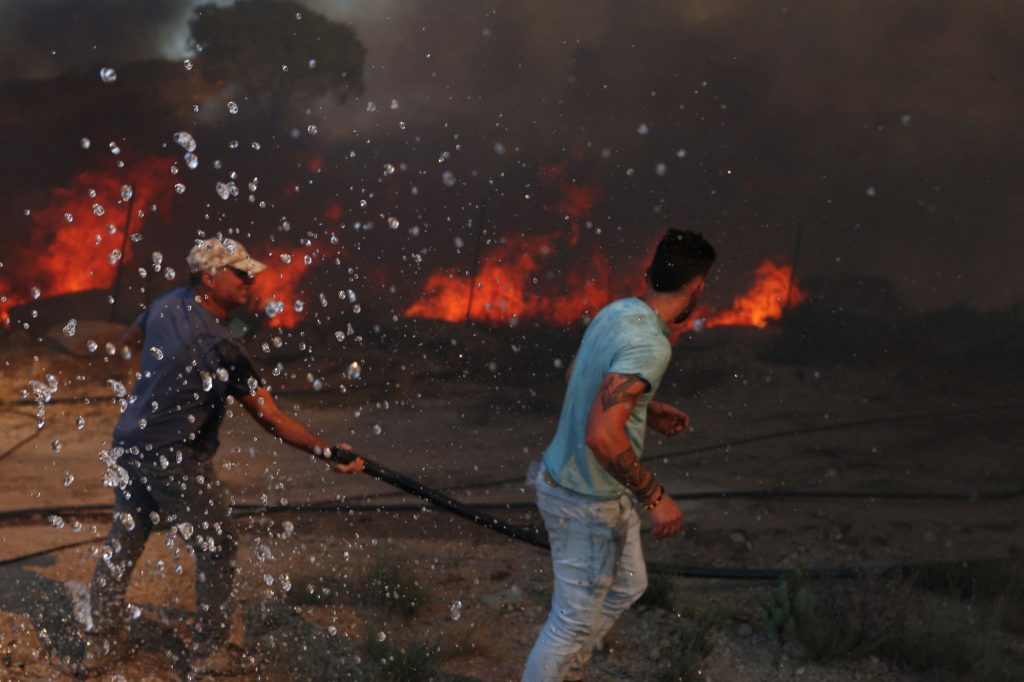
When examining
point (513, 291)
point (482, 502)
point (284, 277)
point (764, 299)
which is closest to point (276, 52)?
point (284, 277)

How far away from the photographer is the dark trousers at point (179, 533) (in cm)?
419

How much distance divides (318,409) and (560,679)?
626 cm

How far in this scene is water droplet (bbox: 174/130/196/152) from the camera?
32.8ft

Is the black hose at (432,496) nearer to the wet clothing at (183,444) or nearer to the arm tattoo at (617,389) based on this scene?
the wet clothing at (183,444)

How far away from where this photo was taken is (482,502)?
7816mm

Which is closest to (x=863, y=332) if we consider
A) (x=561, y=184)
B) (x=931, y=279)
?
(x=931, y=279)

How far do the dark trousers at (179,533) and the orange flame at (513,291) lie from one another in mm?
5206

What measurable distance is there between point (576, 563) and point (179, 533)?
1616 millimetres

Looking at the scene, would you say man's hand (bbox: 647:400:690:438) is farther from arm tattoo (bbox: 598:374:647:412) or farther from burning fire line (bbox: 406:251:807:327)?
burning fire line (bbox: 406:251:807:327)

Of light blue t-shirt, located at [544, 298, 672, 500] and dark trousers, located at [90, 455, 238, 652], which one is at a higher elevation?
light blue t-shirt, located at [544, 298, 672, 500]

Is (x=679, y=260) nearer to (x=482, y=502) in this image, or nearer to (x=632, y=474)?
(x=632, y=474)

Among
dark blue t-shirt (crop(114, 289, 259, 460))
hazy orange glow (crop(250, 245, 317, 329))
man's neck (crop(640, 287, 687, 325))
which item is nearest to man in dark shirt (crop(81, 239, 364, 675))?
dark blue t-shirt (crop(114, 289, 259, 460))

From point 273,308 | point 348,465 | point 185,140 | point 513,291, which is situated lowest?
point 273,308

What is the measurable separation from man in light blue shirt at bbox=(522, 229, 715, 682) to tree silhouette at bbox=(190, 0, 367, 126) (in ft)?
20.0
